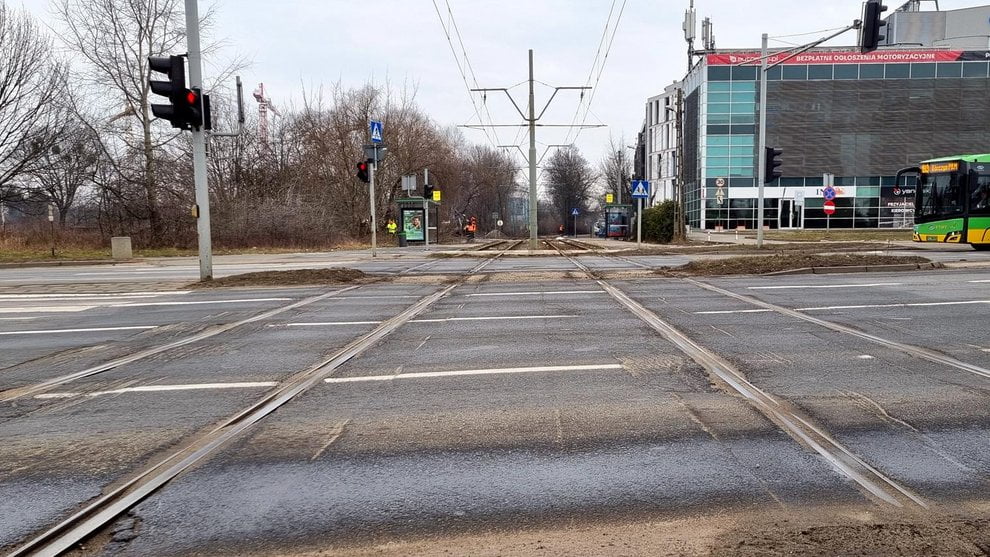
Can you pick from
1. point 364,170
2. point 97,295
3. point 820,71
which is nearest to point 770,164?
point 364,170

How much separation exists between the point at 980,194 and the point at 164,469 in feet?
87.0

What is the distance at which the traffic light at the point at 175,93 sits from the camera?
42.8 ft

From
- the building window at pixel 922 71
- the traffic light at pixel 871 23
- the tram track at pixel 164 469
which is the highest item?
the building window at pixel 922 71

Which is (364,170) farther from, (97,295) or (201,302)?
(201,302)

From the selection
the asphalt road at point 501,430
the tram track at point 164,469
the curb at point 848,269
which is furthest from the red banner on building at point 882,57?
the tram track at point 164,469

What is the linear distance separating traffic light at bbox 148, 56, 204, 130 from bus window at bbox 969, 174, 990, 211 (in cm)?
2440

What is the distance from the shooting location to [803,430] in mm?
4227

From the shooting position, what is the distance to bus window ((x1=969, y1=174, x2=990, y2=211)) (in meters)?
22.1

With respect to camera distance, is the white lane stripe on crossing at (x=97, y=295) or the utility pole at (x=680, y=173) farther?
the utility pole at (x=680, y=173)

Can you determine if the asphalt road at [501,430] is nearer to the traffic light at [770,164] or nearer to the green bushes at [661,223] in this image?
the traffic light at [770,164]

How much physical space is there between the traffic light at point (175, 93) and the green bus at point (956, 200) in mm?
24134

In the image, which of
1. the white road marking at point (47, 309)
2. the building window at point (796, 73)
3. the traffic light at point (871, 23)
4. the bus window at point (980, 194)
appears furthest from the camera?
the building window at point (796, 73)

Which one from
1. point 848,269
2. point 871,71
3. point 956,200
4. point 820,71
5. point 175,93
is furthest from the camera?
point 820,71

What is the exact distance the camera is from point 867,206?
55000 mm
